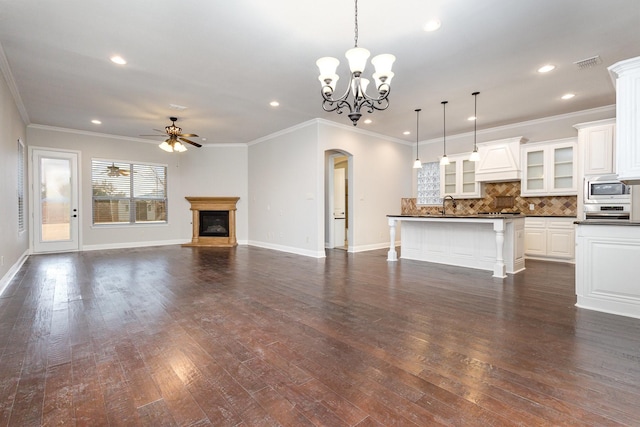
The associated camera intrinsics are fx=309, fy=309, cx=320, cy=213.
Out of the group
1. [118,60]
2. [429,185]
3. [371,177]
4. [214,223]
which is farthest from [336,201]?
[118,60]

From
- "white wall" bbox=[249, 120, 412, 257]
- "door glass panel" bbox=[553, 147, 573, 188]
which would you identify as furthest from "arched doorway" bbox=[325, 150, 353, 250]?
"door glass panel" bbox=[553, 147, 573, 188]

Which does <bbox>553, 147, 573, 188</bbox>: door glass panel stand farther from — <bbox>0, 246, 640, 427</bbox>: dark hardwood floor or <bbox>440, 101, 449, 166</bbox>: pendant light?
<bbox>0, 246, 640, 427</bbox>: dark hardwood floor

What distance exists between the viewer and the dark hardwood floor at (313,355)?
1.62m

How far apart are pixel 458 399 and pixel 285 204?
610 cm

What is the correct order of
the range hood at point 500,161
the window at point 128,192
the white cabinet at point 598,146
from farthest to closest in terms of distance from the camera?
the window at point 128,192 → the range hood at point 500,161 → the white cabinet at point 598,146

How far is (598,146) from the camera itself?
532 centimetres

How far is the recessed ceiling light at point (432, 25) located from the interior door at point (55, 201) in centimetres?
811

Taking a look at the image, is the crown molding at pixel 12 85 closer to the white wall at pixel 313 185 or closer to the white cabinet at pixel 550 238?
the white wall at pixel 313 185

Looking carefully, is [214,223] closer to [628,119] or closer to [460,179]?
[460,179]

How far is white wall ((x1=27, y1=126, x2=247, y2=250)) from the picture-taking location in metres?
7.50

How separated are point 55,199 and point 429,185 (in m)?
9.26

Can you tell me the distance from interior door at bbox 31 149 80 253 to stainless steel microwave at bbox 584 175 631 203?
1068 cm

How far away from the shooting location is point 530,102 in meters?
5.44

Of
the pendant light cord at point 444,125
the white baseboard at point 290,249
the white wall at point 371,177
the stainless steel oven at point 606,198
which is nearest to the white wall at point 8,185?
the white baseboard at point 290,249
